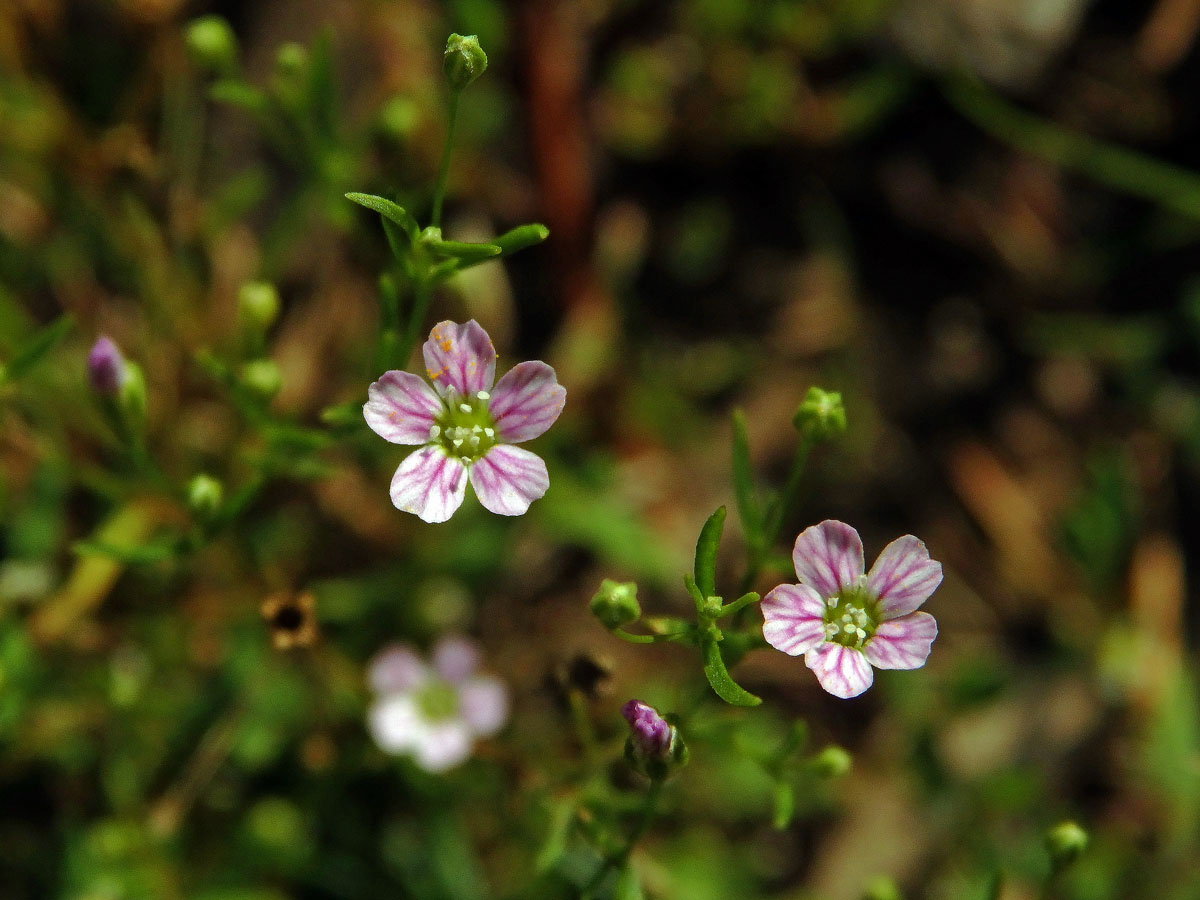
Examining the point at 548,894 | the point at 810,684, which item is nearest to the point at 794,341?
the point at 810,684

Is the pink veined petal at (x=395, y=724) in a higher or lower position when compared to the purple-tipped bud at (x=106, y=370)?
lower

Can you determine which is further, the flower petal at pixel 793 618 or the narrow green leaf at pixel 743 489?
the narrow green leaf at pixel 743 489

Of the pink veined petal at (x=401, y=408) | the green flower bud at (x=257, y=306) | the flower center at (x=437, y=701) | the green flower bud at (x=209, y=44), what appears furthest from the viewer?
the flower center at (x=437, y=701)

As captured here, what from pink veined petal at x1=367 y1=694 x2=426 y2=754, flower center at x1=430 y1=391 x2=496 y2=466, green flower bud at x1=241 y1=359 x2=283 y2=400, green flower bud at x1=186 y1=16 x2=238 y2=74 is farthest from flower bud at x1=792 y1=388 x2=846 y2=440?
green flower bud at x1=186 y1=16 x2=238 y2=74

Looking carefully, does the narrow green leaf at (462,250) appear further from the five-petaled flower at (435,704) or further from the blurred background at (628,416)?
the five-petaled flower at (435,704)

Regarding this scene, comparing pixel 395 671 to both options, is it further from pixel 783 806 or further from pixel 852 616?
pixel 852 616

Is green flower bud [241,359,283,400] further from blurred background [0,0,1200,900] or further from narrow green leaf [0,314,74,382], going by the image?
blurred background [0,0,1200,900]

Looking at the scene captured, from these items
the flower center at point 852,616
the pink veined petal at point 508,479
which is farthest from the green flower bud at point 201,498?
the flower center at point 852,616

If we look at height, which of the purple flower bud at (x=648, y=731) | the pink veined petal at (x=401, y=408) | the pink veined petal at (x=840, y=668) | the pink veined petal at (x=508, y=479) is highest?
the pink veined petal at (x=401, y=408)
